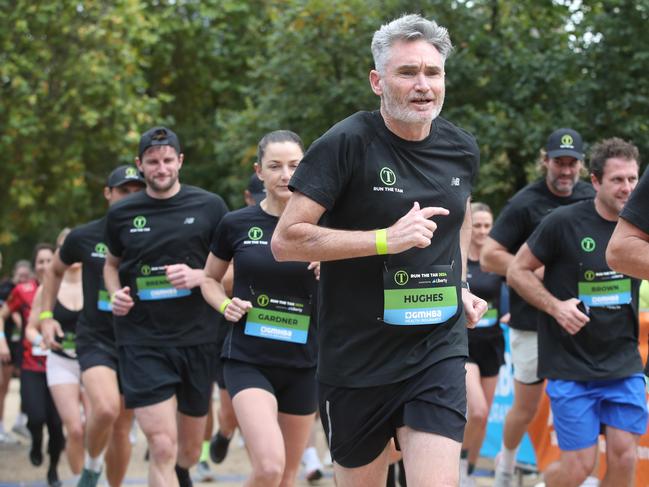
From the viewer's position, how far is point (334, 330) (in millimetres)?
4855

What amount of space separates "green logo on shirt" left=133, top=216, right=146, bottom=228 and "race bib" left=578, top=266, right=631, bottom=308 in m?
2.78

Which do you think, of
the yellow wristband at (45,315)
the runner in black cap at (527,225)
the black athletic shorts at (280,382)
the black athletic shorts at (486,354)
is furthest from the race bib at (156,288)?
the black athletic shorts at (486,354)

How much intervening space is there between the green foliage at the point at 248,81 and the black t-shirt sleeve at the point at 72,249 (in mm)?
6797

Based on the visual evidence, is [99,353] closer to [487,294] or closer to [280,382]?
[280,382]

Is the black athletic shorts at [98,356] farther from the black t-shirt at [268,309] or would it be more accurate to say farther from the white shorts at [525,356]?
the white shorts at [525,356]

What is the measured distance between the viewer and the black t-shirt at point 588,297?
6.92 m

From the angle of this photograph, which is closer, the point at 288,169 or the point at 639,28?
the point at 288,169

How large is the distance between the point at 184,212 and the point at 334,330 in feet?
10.2

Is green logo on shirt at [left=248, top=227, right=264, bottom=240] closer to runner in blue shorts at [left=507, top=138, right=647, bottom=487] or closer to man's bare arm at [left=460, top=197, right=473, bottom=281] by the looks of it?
runner in blue shorts at [left=507, top=138, right=647, bottom=487]

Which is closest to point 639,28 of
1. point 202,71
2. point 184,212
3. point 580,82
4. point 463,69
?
point 580,82

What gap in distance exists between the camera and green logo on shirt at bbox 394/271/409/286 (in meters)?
4.72

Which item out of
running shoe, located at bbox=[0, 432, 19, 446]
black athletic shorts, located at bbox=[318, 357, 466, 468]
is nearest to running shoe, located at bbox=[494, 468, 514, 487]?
black athletic shorts, located at bbox=[318, 357, 466, 468]

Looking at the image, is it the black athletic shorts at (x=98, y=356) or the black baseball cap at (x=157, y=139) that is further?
the black athletic shorts at (x=98, y=356)

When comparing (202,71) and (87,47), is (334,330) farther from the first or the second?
(202,71)
